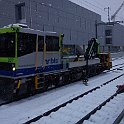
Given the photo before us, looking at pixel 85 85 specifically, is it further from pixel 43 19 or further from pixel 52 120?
pixel 43 19

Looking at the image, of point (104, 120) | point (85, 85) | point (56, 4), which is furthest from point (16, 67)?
point (56, 4)

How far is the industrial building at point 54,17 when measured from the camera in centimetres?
3394

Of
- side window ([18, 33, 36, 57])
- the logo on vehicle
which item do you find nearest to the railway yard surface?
the logo on vehicle

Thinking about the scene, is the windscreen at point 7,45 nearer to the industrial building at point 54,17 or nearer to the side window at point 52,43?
the side window at point 52,43

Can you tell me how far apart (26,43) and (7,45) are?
0.85 meters

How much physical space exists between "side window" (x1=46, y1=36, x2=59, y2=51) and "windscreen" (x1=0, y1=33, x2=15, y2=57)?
2522mm

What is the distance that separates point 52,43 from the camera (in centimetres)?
1481

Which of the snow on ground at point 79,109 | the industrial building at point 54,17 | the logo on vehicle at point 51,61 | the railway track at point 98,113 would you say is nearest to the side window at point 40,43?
the logo on vehicle at point 51,61

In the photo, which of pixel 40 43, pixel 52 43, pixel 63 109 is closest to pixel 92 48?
pixel 52 43

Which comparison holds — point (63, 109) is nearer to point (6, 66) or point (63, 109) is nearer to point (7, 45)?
point (6, 66)

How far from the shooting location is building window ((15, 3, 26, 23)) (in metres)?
34.8

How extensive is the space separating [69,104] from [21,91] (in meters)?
2.49

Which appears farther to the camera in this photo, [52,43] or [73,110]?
[52,43]

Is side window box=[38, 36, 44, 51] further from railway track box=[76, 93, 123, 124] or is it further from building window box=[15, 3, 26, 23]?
building window box=[15, 3, 26, 23]
